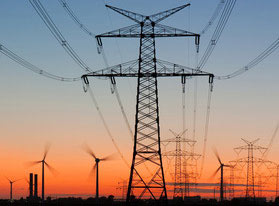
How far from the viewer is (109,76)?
6481 centimetres

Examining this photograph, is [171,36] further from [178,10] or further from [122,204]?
[122,204]

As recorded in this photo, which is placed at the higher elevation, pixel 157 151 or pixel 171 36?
pixel 171 36

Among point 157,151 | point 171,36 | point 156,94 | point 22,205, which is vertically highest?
point 171,36

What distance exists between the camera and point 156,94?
2653 inches

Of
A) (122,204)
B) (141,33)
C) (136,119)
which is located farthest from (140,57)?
(122,204)

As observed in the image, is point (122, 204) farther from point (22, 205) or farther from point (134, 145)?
point (134, 145)

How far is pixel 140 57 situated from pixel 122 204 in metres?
59.4

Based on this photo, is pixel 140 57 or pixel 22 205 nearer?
pixel 140 57

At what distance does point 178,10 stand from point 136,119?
11745 mm

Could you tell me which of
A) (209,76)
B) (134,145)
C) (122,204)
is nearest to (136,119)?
(134,145)

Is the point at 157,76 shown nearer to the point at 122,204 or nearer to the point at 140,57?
the point at 140,57

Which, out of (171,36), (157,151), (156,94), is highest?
(171,36)

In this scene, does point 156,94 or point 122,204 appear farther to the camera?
point 122,204

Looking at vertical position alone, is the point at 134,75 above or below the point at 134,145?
above
